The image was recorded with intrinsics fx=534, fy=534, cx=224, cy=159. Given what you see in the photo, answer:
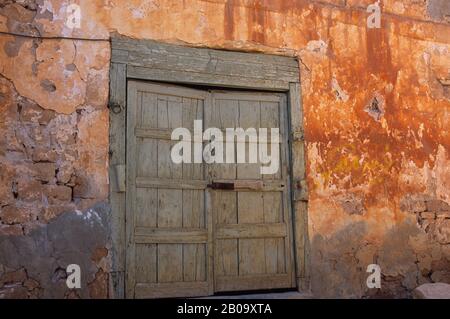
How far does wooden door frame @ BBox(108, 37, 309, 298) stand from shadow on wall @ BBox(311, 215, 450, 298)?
20cm

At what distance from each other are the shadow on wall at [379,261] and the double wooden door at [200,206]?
13.2 inches

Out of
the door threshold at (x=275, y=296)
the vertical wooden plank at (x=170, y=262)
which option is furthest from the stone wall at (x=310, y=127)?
the vertical wooden plank at (x=170, y=262)

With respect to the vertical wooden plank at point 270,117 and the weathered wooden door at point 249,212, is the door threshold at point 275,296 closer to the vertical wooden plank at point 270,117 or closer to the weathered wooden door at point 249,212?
the weathered wooden door at point 249,212

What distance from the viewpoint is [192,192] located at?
4492 millimetres

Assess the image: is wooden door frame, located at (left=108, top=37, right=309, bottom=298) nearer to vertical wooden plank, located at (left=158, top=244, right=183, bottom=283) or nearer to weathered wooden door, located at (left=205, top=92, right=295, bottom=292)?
weathered wooden door, located at (left=205, top=92, right=295, bottom=292)

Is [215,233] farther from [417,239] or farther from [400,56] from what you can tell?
[400,56]

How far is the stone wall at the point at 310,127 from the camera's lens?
3891mm

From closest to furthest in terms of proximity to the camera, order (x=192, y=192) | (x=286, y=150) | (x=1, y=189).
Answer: (x=1, y=189) < (x=192, y=192) < (x=286, y=150)

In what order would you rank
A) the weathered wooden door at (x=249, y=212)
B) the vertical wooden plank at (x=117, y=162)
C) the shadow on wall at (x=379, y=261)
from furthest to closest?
the shadow on wall at (x=379, y=261) → the weathered wooden door at (x=249, y=212) → the vertical wooden plank at (x=117, y=162)

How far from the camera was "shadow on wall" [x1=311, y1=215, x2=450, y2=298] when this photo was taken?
188 inches

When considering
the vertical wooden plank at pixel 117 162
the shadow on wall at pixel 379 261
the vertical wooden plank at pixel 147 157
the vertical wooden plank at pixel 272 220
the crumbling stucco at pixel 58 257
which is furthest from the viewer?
the shadow on wall at pixel 379 261

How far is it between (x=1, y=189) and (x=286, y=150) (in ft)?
7.94
